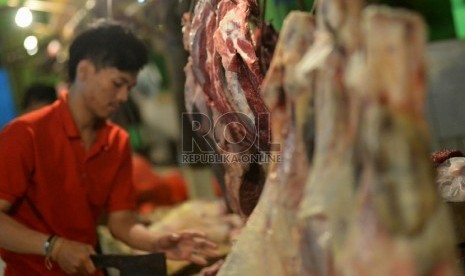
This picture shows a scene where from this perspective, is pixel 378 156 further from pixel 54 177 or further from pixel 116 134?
pixel 116 134

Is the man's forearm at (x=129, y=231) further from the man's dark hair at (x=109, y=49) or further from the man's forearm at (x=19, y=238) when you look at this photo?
the man's dark hair at (x=109, y=49)

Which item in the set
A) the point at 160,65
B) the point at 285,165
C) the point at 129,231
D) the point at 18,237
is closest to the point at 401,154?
the point at 285,165

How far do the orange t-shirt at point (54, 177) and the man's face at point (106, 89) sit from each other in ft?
0.46

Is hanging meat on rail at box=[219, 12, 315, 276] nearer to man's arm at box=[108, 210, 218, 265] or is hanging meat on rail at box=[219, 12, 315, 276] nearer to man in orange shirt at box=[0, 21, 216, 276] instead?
man in orange shirt at box=[0, 21, 216, 276]

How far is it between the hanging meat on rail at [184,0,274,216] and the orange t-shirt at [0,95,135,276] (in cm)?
53

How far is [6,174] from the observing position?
9.34ft

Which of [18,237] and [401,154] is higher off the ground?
[401,154]

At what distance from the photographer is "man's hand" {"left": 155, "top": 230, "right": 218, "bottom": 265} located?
10.4ft

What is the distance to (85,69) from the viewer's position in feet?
10.3

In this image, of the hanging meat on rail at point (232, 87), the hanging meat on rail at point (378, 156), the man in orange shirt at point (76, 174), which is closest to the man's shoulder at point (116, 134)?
the man in orange shirt at point (76, 174)

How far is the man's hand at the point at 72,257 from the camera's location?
2805 mm

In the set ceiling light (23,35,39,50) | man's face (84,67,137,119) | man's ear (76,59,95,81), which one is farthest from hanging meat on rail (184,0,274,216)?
ceiling light (23,35,39,50)

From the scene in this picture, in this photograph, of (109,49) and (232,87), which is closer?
(232,87)

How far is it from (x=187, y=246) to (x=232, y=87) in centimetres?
91
